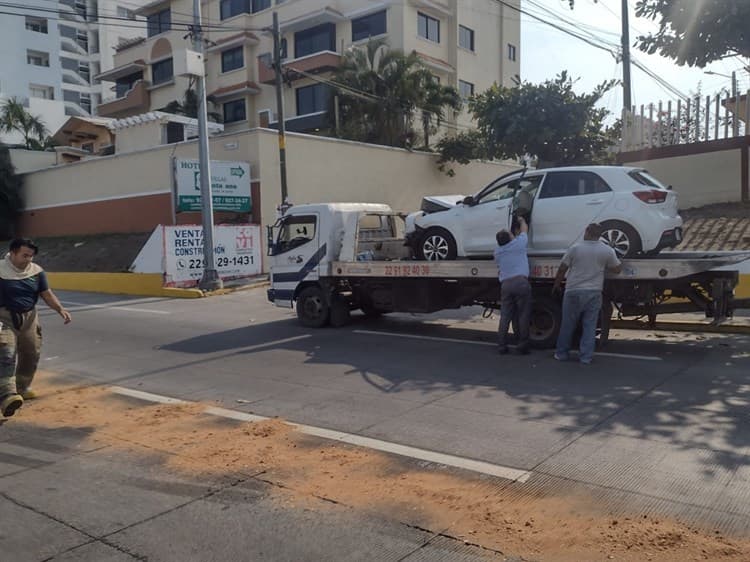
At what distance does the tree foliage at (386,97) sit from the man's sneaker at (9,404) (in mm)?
23203

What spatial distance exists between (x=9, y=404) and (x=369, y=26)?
34.9 m

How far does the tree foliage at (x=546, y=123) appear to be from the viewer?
21.8m

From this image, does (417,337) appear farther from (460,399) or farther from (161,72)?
(161,72)

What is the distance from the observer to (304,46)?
3994 centimetres

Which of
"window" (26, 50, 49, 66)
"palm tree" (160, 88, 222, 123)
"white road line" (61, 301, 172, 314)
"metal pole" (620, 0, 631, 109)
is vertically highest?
"window" (26, 50, 49, 66)

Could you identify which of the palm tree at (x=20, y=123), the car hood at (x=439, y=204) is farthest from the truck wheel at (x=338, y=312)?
the palm tree at (x=20, y=123)

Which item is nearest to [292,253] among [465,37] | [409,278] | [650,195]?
[409,278]

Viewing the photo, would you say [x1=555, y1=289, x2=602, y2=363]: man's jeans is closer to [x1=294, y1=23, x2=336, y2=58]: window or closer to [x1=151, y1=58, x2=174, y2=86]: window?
[x1=294, y1=23, x2=336, y2=58]: window

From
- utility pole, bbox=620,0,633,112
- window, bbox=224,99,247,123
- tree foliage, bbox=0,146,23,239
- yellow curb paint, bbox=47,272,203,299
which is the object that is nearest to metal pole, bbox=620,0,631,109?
utility pole, bbox=620,0,633,112

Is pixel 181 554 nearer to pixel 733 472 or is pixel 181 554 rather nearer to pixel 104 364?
pixel 733 472

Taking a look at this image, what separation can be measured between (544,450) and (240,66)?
41.6 metres

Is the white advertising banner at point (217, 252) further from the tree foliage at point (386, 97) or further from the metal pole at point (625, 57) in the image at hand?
the metal pole at point (625, 57)

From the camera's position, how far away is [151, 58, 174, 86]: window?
46406 millimetres

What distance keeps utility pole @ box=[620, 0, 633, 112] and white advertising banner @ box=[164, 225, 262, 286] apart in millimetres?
12977
